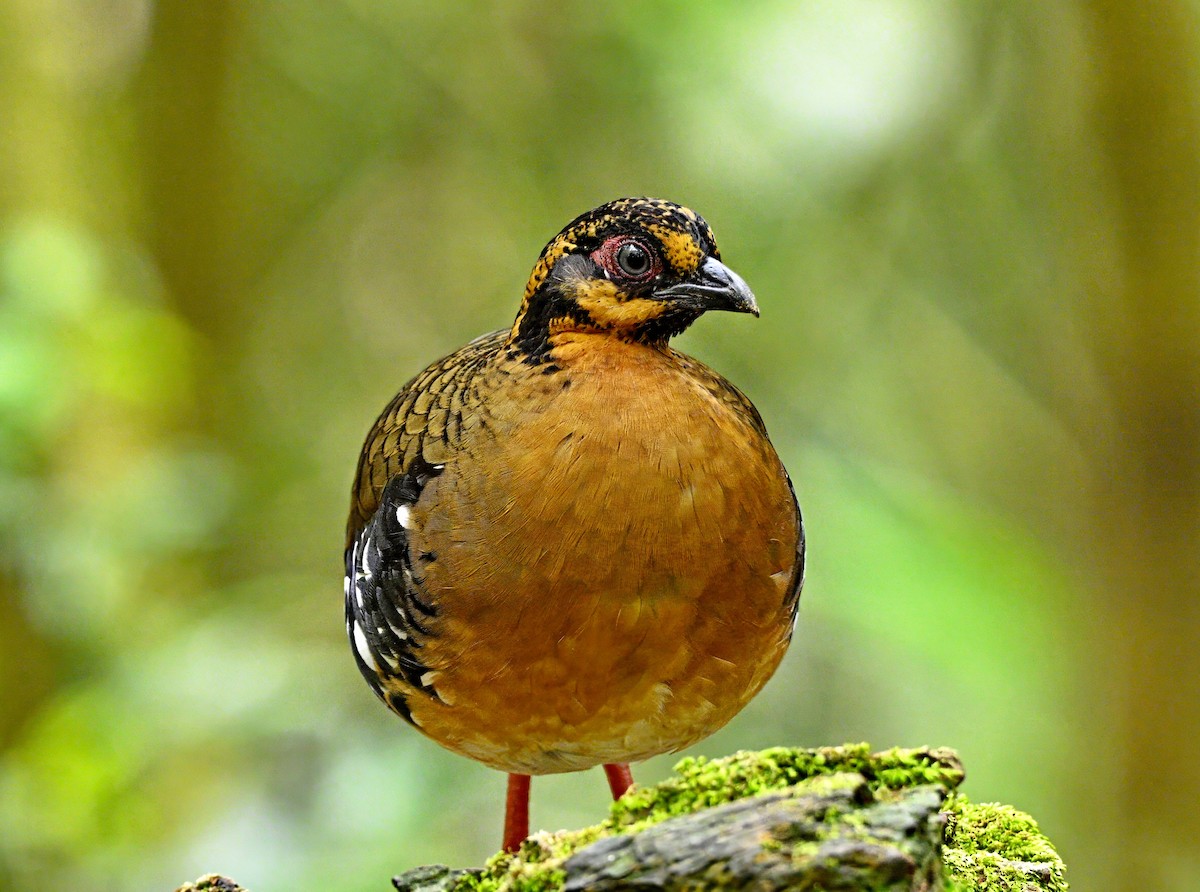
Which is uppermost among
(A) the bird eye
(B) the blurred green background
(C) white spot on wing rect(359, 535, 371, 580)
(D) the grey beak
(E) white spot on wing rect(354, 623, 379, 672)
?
(B) the blurred green background

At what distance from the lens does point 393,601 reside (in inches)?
121

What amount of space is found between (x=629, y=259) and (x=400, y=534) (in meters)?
0.90

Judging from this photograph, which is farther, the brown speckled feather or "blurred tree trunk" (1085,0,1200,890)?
"blurred tree trunk" (1085,0,1200,890)

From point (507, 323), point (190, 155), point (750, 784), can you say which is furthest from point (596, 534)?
point (507, 323)

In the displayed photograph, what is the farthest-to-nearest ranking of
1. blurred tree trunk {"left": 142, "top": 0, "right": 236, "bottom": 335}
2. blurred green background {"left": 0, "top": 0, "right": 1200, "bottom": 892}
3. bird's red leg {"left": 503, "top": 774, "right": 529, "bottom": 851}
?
blurred tree trunk {"left": 142, "top": 0, "right": 236, "bottom": 335} < blurred green background {"left": 0, "top": 0, "right": 1200, "bottom": 892} < bird's red leg {"left": 503, "top": 774, "right": 529, "bottom": 851}

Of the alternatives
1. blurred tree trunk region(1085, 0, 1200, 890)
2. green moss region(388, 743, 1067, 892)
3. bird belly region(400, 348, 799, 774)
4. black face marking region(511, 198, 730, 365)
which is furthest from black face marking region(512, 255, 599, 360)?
blurred tree trunk region(1085, 0, 1200, 890)

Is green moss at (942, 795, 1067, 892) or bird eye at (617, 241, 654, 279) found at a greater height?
bird eye at (617, 241, 654, 279)

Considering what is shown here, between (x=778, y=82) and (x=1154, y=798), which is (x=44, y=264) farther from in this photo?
(x=1154, y=798)

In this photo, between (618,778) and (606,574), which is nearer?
(606,574)

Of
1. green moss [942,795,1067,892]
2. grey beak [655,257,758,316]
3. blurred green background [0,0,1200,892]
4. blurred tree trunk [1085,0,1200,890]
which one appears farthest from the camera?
blurred tree trunk [1085,0,1200,890]

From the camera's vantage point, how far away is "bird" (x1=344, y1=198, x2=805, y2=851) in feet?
9.00

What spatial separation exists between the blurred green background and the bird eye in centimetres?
185

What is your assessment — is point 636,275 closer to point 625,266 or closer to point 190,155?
point 625,266

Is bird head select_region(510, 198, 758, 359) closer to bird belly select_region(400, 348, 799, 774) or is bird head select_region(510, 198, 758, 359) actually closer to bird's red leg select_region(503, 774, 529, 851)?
bird belly select_region(400, 348, 799, 774)
